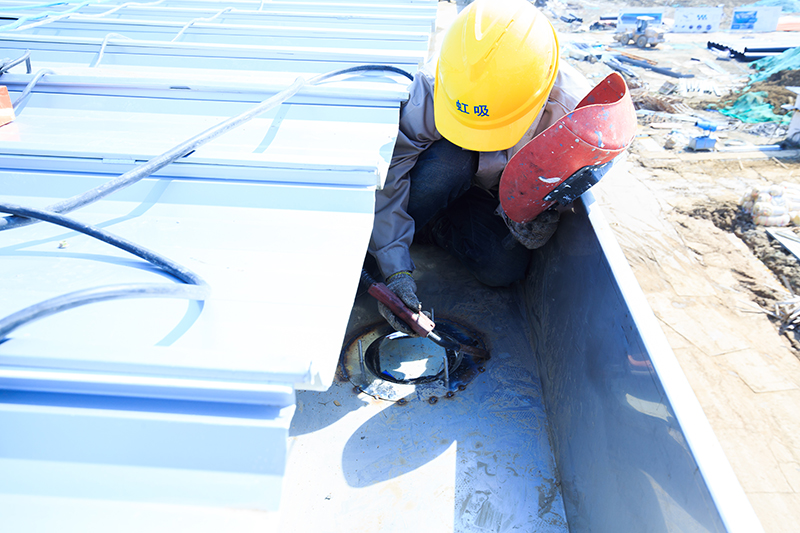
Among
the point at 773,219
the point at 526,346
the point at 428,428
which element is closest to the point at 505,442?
the point at 428,428

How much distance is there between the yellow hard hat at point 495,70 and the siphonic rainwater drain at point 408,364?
1.10 meters

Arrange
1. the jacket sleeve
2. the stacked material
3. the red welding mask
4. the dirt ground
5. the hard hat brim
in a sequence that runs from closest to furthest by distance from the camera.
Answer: the red welding mask < the hard hat brim < the jacket sleeve < the dirt ground < the stacked material

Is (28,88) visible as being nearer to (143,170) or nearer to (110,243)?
(143,170)

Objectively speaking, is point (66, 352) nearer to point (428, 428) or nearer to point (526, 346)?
point (428, 428)

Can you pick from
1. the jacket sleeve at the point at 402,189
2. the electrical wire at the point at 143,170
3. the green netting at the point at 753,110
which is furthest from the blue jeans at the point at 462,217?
the green netting at the point at 753,110

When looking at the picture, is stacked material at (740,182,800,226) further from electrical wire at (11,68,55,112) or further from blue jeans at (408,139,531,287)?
electrical wire at (11,68,55,112)

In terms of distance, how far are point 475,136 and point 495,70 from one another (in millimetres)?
287

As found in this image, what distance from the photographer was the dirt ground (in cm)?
293

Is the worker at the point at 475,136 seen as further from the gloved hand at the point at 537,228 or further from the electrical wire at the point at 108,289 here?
the electrical wire at the point at 108,289

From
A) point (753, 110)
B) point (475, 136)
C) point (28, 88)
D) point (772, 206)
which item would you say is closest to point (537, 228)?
point (475, 136)

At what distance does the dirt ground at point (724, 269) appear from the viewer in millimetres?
2926

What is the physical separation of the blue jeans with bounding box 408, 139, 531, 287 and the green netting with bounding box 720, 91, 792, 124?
750cm

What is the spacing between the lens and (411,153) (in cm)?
257

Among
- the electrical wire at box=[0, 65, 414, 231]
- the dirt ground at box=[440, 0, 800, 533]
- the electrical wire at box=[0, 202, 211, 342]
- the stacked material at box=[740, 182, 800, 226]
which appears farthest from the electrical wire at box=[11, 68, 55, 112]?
the stacked material at box=[740, 182, 800, 226]
